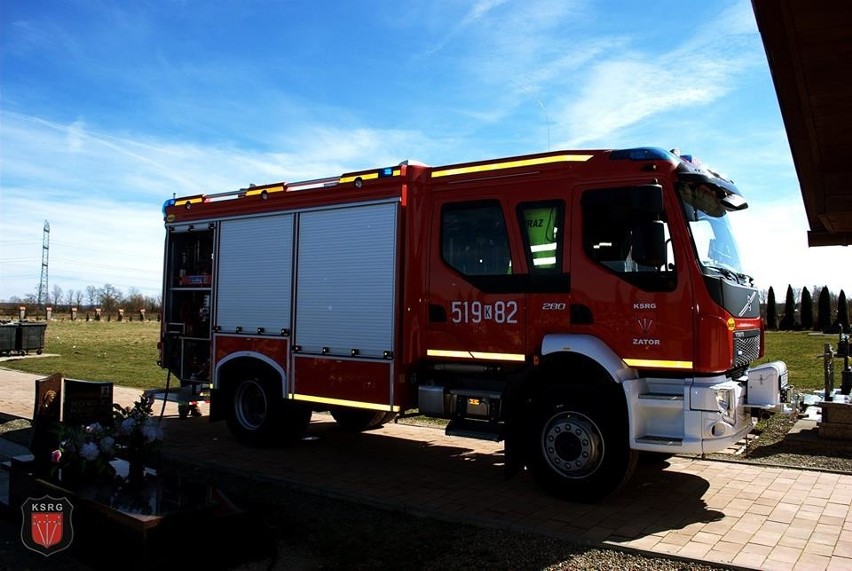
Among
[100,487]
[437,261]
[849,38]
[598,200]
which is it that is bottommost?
[100,487]

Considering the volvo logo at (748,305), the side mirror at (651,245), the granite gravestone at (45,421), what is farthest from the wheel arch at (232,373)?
the volvo logo at (748,305)

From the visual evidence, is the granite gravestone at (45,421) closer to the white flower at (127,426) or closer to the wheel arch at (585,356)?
the white flower at (127,426)

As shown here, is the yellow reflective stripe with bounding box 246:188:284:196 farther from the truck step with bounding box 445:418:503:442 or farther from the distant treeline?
the distant treeline

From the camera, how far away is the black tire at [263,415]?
8.13 m

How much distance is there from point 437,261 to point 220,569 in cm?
358

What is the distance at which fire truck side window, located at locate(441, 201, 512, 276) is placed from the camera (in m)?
6.42

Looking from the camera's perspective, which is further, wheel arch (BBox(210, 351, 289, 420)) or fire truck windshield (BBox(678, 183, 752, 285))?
wheel arch (BBox(210, 351, 289, 420))

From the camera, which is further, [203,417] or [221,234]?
[203,417]

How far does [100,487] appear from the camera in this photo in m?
4.93

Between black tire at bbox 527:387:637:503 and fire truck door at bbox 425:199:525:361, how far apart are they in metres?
0.64

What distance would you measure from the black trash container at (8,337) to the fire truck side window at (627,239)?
73.3 ft

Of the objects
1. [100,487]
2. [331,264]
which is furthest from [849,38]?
[100,487]

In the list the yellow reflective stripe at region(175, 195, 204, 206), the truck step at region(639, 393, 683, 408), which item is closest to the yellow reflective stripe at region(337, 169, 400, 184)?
the yellow reflective stripe at region(175, 195, 204, 206)

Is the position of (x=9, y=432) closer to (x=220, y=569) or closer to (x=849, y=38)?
(x=220, y=569)
